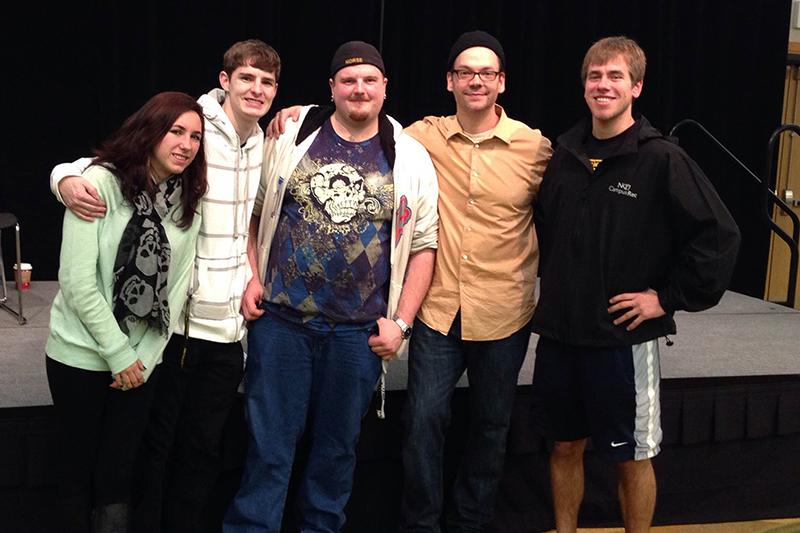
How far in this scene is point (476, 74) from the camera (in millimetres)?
2615

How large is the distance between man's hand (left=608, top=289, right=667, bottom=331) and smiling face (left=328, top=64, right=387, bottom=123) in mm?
831

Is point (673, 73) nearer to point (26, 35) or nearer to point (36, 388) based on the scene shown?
point (26, 35)

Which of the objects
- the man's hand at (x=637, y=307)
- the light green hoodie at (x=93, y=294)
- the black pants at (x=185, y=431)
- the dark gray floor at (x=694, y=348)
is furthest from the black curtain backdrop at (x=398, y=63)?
the man's hand at (x=637, y=307)

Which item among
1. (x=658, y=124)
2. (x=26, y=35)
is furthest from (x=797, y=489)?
(x=26, y=35)

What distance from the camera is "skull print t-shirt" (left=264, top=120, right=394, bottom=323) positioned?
2537mm

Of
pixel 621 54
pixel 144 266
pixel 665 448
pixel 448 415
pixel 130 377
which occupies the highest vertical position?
pixel 621 54

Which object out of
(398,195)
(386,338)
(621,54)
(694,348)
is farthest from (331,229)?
(694,348)

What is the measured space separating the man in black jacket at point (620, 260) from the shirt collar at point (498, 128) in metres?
0.15

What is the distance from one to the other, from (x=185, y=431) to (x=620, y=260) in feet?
4.10

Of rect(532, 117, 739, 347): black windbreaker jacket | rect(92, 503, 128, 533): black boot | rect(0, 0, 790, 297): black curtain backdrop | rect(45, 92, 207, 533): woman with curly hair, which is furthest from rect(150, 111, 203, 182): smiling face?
rect(0, 0, 790, 297): black curtain backdrop

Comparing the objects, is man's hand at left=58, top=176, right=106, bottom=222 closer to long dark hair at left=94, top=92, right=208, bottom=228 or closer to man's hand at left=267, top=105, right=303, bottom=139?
long dark hair at left=94, top=92, right=208, bottom=228

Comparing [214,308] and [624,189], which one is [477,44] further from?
[214,308]

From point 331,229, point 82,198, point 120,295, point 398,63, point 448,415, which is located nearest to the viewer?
point 82,198

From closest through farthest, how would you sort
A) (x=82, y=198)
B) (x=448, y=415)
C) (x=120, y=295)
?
(x=82, y=198) < (x=120, y=295) < (x=448, y=415)
